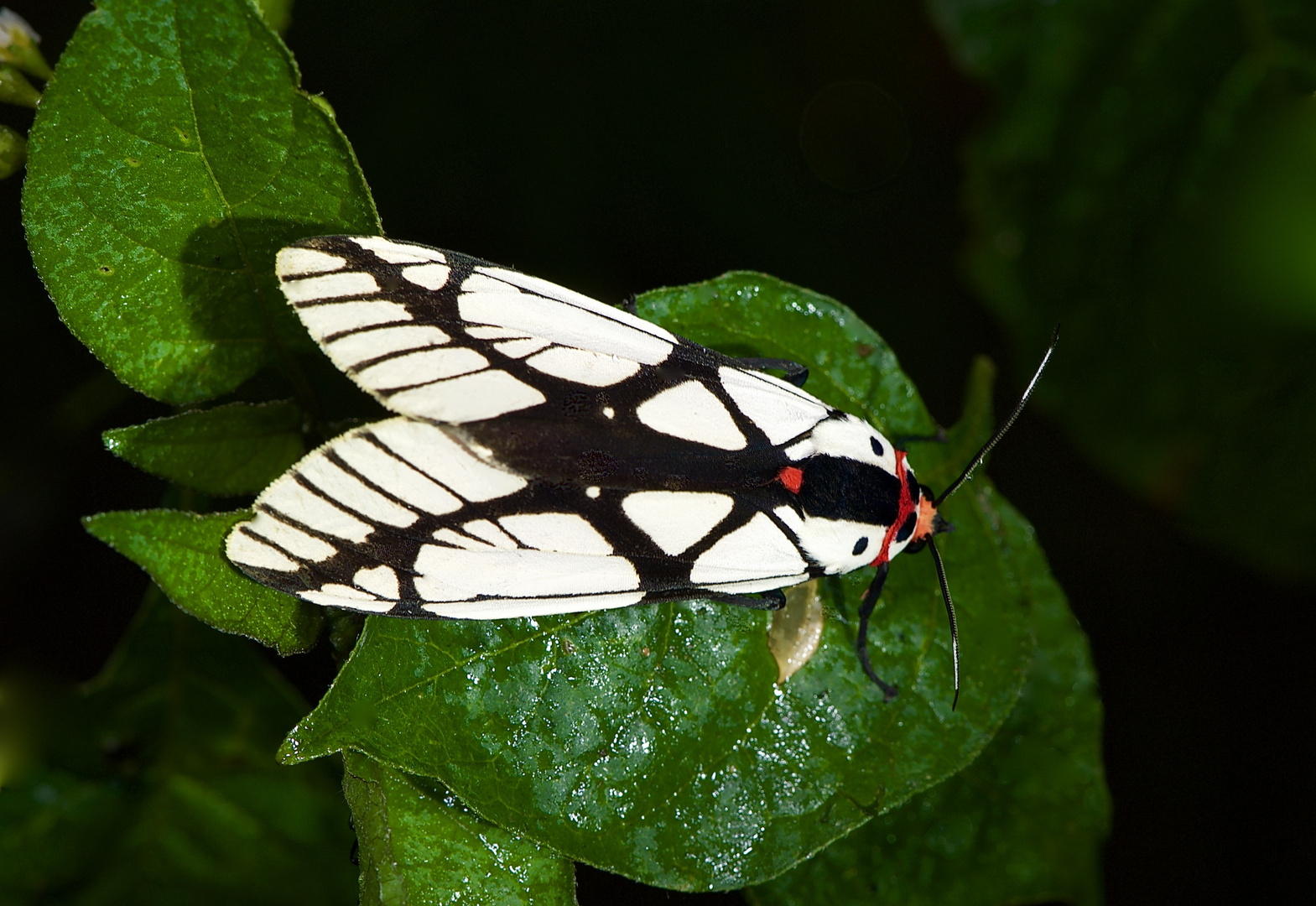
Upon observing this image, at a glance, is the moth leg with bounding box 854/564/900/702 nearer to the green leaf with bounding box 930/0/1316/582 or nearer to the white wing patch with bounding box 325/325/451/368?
the white wing patch with bounding box 325/325/451/368

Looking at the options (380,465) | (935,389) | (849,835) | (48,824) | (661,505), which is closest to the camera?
(380,465)

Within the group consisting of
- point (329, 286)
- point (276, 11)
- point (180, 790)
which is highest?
point (276, 11)

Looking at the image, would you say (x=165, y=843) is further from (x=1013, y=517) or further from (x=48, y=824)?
(x=1013, y=517)

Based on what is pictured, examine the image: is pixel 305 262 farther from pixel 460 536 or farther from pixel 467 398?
pixel 460 536

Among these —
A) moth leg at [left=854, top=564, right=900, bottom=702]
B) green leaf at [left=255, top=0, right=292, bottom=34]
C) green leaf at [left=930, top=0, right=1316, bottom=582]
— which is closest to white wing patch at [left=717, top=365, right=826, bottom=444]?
moth leg at [left=854, top=564, right=900, bottom=702]

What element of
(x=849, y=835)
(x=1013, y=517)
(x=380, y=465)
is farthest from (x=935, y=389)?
(x=380, y=465)

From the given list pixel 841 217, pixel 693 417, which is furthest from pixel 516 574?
pixel 841 217
